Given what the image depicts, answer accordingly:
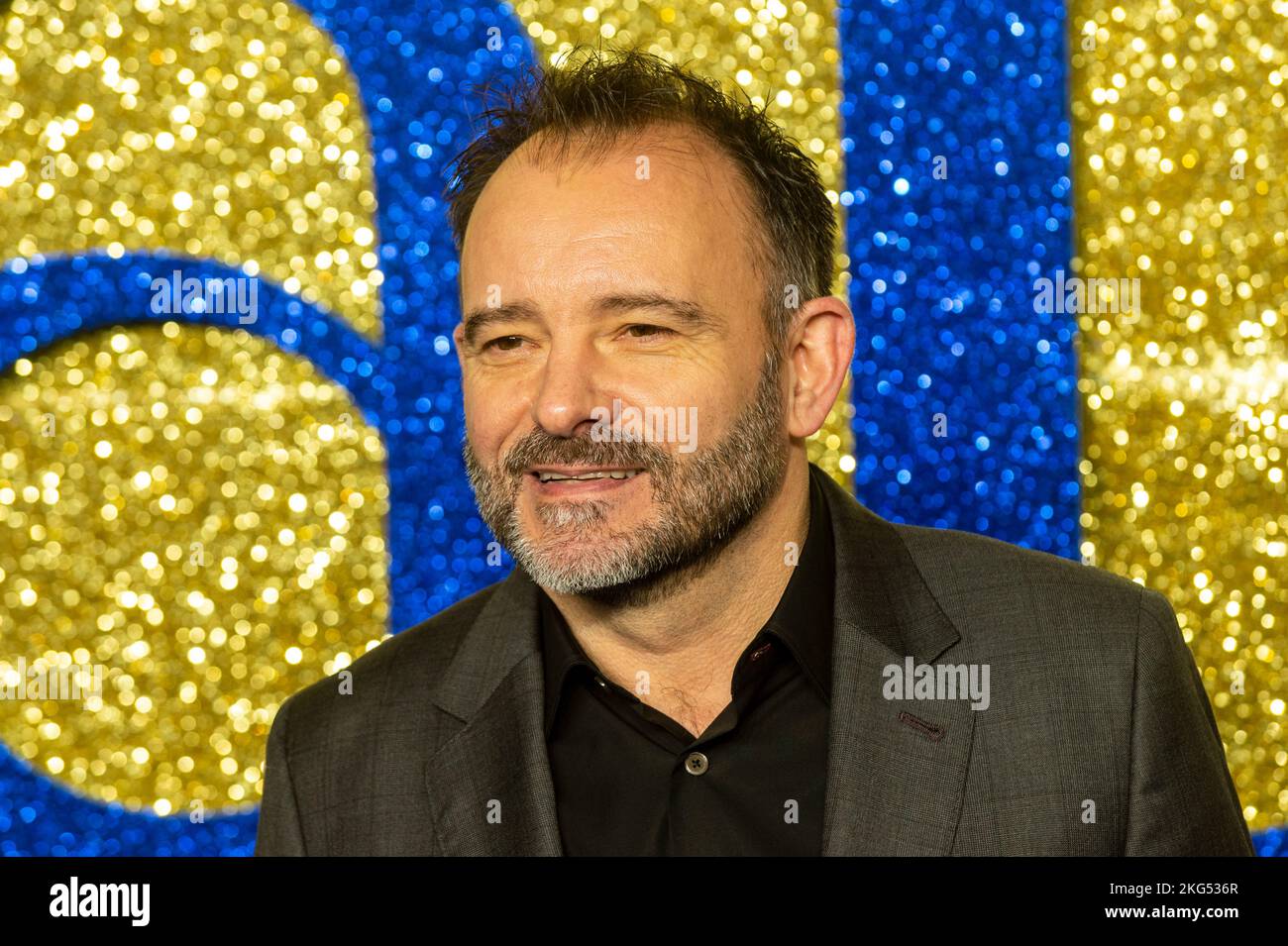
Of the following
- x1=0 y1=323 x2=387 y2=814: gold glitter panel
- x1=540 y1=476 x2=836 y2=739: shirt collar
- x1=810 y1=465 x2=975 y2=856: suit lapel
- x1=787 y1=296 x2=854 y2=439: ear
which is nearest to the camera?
x1=810 y1=465 x2=975 y2=856: suit lapel

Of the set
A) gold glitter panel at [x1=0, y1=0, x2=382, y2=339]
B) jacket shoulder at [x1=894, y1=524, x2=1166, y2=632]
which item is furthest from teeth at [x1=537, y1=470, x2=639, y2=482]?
gold glitter panel at [x1=0, y1=0, x2=382, y2=339]

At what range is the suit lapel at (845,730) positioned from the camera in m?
1.55

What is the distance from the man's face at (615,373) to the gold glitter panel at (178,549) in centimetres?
82

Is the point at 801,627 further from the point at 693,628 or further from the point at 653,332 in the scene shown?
the point at 653,332

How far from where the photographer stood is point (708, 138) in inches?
69.0

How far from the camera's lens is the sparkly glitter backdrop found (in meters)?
2.41

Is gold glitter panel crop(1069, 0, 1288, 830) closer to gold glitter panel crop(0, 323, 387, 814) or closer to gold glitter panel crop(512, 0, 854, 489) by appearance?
gold glitter panel crop(512, 0, 854, 489)

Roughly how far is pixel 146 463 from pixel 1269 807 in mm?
2061

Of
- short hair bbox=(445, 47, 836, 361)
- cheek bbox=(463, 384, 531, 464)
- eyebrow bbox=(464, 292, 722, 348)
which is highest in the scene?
short hair bbox=(445, 47, 836, 361)

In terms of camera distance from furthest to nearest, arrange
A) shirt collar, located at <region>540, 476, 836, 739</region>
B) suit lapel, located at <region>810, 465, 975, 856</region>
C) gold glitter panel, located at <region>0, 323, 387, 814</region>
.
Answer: gold glitter panel, located at <region>0, 323, 387, 814</region>, shirt collar, located at <region>540, 476, 836, 739</region>, suit lapel, located at <region>810, 465, 975, 856</region>

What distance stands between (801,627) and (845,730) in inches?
5.3

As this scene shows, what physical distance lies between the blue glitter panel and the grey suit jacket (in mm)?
611

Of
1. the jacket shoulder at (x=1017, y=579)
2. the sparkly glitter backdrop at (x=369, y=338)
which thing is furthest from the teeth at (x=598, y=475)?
the sparkly glitter backdrop at (x=369, y=338)
